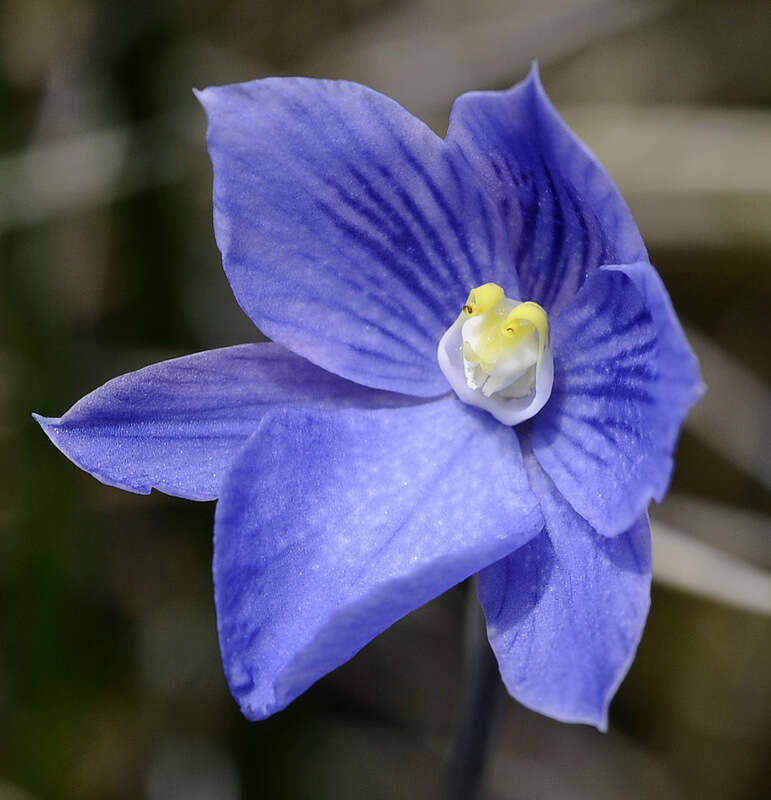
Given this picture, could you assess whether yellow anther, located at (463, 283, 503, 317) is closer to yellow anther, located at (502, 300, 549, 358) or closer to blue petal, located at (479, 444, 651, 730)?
yellow anther, located at (502, 300, 549, 358)

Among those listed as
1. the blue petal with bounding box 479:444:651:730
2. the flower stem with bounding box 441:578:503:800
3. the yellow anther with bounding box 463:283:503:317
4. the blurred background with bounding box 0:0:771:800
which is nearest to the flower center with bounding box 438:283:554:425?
the yellow anther with bounding box 463:283:503:317

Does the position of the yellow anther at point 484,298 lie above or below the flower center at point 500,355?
above

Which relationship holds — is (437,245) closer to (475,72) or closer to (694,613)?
(694,613)

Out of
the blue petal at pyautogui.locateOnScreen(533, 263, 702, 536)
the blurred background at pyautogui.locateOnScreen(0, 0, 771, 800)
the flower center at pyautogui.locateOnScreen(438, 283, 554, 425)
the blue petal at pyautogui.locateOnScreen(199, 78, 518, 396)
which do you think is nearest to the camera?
the blue petal at pyautogui.locateOnScreen(533, 263, 702, 536)

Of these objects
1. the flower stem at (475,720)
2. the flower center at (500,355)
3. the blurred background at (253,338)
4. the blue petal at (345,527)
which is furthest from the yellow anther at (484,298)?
the blurred background at (253,338)

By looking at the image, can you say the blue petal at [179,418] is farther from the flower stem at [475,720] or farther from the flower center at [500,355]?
the flower stem at [475,720]

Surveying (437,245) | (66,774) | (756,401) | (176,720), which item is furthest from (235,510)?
(756,401)

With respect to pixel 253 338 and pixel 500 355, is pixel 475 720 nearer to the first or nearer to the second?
pixel 500 355
